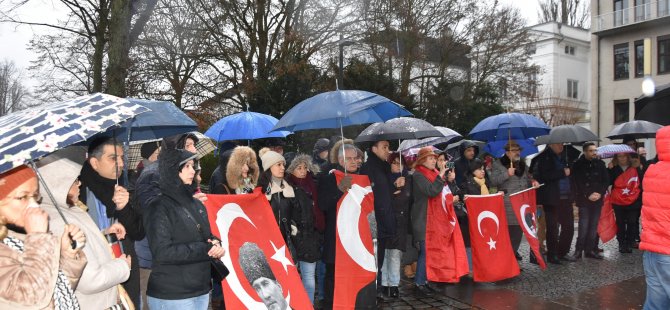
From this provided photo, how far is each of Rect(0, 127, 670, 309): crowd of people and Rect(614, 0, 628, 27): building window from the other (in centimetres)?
2854

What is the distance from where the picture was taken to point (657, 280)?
4613 mm

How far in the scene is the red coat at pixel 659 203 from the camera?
4516 mm

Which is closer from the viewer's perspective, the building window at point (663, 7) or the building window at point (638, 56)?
the building window at point (663, 7)

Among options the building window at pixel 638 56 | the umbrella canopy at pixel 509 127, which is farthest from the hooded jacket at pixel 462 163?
the building window at pixel 638 56

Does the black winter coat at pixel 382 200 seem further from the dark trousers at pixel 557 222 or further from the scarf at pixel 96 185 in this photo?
the dark trousers at pixel 557 222

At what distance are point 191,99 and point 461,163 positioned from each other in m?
14.1

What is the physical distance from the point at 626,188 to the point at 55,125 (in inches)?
387

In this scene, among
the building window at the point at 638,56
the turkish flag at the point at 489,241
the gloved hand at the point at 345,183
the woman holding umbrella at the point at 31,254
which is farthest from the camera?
the building window at the point at 638,56

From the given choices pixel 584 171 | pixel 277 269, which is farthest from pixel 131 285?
pixel 584 171

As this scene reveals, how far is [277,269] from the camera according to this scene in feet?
16.2

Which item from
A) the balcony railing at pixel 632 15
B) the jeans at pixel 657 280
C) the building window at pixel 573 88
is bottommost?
the jeans at pixel 657 280

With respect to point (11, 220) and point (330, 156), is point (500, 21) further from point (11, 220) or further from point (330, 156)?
→ point (11, 220)

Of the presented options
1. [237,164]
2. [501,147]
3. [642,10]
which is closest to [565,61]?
[642,10]

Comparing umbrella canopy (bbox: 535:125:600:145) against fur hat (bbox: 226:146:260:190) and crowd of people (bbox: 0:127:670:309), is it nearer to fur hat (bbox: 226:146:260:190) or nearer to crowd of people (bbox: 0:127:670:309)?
crowd of people (bbox: 0:127:670:309)
